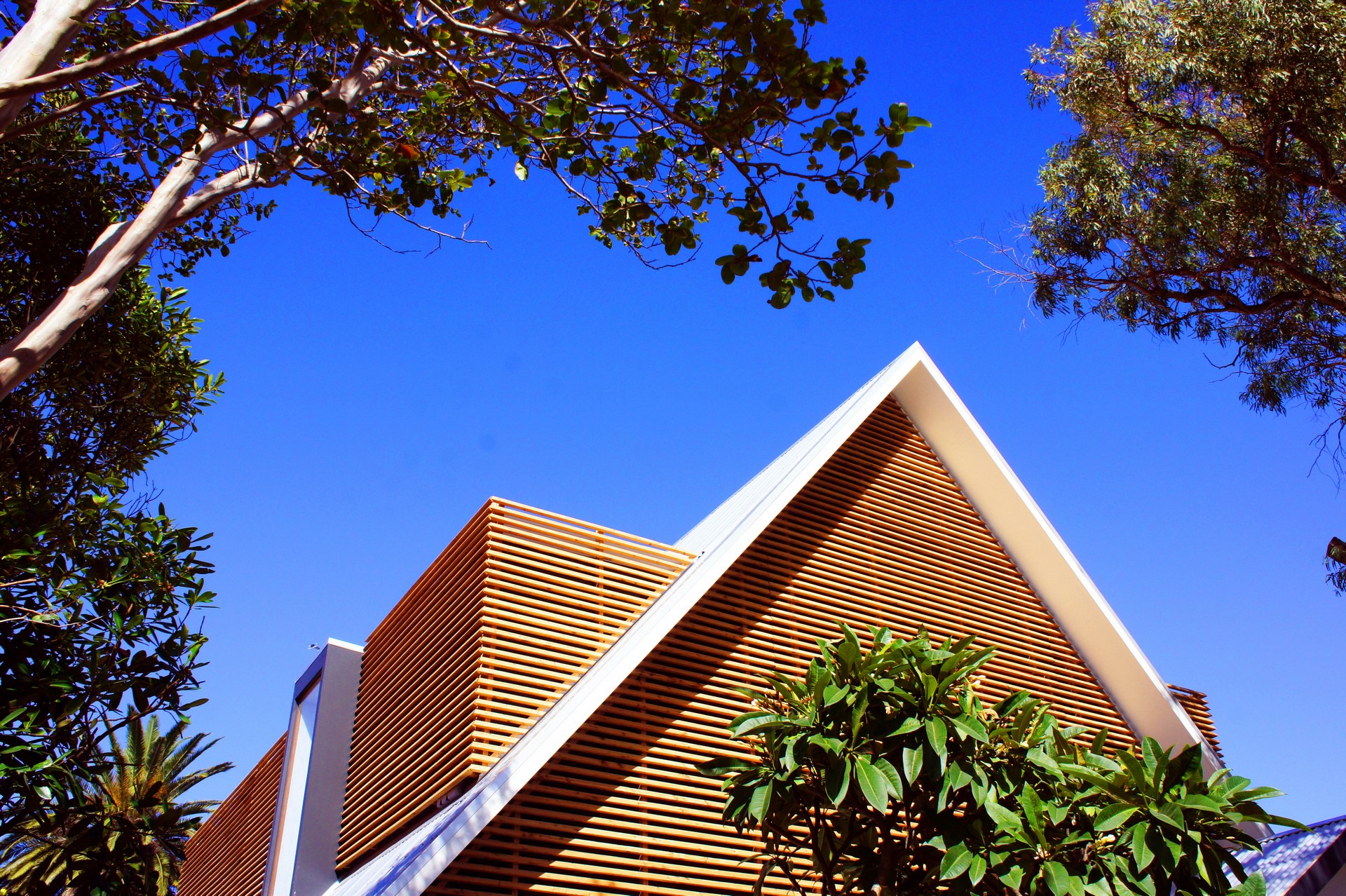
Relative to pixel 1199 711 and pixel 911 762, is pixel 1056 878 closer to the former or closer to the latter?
pixel 911 762

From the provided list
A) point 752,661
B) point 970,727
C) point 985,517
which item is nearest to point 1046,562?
point 985,517

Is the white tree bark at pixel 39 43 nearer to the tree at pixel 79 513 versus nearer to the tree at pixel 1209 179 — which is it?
the tree at pixel 79 513

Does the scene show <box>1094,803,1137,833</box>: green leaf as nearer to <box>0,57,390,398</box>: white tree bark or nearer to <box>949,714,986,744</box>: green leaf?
<box>949,714,986,744</box>: green leaf

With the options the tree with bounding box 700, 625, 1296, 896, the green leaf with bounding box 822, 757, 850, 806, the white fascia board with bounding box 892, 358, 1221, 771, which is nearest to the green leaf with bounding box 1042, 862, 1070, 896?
the tree with bounding box 700, 625, 1296, 896

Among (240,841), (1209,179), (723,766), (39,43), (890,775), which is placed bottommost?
(240,841)

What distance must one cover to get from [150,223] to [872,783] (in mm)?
5184

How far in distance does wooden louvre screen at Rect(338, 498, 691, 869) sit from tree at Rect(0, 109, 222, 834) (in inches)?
89.3

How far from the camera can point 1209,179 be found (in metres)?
12.2

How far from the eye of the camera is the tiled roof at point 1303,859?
741 centimetres

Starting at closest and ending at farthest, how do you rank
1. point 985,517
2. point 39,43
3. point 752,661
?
1. point 39,43
2. point 752,661
3. point 985,517

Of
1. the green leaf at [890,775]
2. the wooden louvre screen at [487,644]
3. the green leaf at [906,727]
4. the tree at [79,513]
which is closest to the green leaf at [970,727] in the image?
the green leaf at [906,727]

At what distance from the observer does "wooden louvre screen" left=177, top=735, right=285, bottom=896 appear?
11.4 meters

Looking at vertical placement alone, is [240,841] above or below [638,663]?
below

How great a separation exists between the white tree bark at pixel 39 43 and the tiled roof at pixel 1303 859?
361 inches
